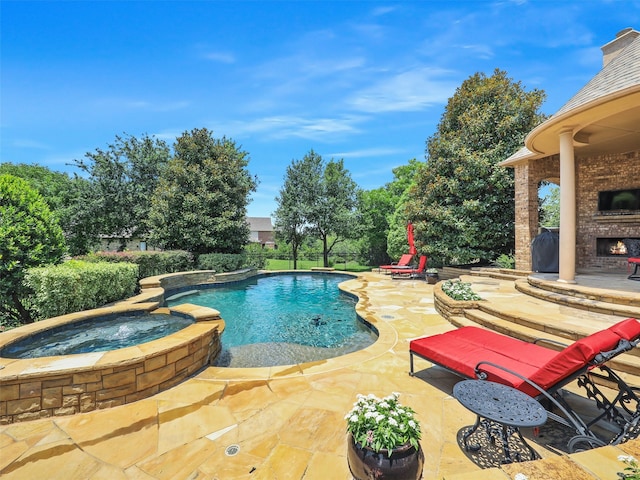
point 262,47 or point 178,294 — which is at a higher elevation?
point 262,47

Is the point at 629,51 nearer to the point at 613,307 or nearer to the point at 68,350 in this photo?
the point at 613,307

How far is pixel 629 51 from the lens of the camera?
6254 mm

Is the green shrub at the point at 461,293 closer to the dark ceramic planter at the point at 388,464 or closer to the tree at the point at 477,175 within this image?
the dark ceramic planter at the point at 388,464

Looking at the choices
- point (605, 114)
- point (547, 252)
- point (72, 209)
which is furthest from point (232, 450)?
point (72, 209)

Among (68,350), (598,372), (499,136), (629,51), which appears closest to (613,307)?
(598,372)

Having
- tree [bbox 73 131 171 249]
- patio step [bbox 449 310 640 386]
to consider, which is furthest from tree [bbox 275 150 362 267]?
patio step [bbox 449 310 640 386]

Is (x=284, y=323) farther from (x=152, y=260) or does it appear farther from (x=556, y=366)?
(x=152, y=260)

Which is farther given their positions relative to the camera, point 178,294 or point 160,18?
point 178,294

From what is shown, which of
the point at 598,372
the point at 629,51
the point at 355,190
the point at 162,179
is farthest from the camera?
the point at 355,190

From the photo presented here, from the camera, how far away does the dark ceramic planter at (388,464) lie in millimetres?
1844

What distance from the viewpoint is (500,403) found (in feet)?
7.43

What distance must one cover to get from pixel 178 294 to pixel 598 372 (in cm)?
1246

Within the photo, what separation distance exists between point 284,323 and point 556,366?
604 cm

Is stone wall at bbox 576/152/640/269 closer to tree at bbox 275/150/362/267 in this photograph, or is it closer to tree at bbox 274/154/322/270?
tree at bbox 275/150/362/267
